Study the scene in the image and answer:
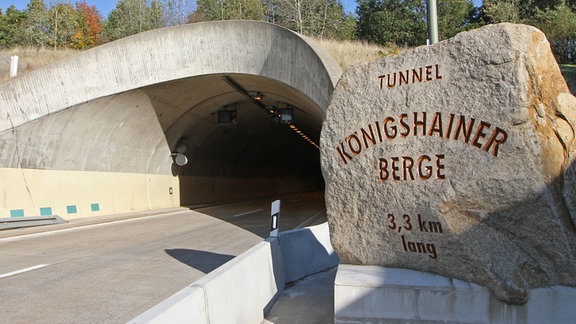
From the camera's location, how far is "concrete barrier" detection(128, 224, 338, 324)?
3.90 m

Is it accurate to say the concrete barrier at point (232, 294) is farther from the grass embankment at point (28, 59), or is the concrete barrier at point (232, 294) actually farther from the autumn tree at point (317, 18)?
the autumn tree at point (317, 18)

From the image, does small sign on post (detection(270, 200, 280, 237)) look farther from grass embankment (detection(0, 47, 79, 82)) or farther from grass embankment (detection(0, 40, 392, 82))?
grass embankment (detection(0, 47, 79, 82))

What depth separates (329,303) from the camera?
668 cm

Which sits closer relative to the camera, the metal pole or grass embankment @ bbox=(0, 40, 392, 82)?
the metal pole

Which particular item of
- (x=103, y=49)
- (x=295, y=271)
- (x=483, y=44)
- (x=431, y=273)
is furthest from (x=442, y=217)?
(x=103, y=49)

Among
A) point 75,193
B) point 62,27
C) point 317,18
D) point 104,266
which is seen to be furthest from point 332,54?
point 62,27

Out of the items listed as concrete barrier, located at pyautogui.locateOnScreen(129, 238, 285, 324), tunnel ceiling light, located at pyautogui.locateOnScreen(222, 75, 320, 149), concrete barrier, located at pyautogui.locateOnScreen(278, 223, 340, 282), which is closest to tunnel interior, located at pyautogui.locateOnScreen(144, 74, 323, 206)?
tunnel ceiling light, located at pyautogui.locateOnScreen(222, 75, 320, 149)

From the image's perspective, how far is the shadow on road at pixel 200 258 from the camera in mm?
8773

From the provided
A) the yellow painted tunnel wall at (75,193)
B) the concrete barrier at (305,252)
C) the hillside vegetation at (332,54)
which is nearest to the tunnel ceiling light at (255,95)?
the hillside vegetation at (332,54)

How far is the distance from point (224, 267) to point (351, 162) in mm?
2011

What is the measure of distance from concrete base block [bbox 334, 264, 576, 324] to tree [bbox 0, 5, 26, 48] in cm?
4941

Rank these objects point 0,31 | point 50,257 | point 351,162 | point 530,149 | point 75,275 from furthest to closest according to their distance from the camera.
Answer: point 0,31
point 50,257
point 75,275
point 351,162
point 530,149

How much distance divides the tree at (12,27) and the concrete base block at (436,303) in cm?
4941

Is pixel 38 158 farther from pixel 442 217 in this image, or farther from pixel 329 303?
pixel 442 217
